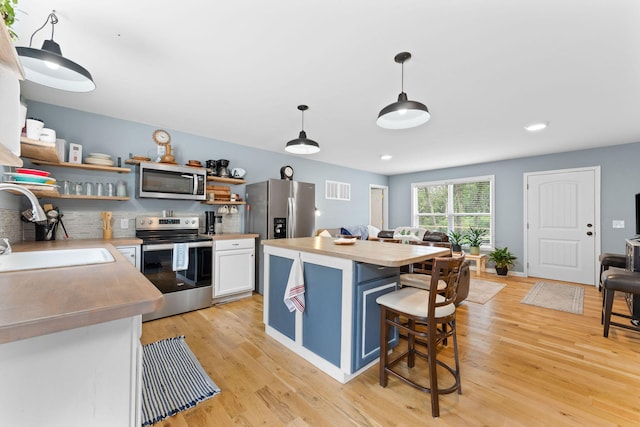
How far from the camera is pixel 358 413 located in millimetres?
1634

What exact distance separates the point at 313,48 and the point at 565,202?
541cm

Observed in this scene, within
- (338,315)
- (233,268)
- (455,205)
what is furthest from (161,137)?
(455,205)

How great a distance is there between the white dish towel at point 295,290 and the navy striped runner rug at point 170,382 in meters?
0.77

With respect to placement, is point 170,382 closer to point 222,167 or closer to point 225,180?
point 225,180

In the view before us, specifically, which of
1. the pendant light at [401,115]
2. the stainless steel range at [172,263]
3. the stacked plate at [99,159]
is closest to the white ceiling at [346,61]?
the pendant light at [401,115]

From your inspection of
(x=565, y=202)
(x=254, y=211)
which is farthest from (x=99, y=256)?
(x=565, y=202)

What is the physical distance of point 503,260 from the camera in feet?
17.0

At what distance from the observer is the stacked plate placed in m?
2.97

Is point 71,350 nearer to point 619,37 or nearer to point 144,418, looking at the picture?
point 144,418

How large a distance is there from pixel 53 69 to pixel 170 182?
5.94 feet

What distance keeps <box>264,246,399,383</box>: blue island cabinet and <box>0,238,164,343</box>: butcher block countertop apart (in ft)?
4.18

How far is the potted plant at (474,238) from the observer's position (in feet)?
18.3

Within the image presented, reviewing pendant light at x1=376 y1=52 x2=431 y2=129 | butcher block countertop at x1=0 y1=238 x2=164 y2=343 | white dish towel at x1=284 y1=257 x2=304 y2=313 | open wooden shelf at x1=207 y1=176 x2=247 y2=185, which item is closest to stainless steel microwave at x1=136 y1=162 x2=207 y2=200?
open wooden shelf at x1=207 y1=176 x2=247 y2=185

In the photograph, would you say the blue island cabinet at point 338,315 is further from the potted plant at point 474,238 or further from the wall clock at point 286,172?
the potted plant at point 474,238
